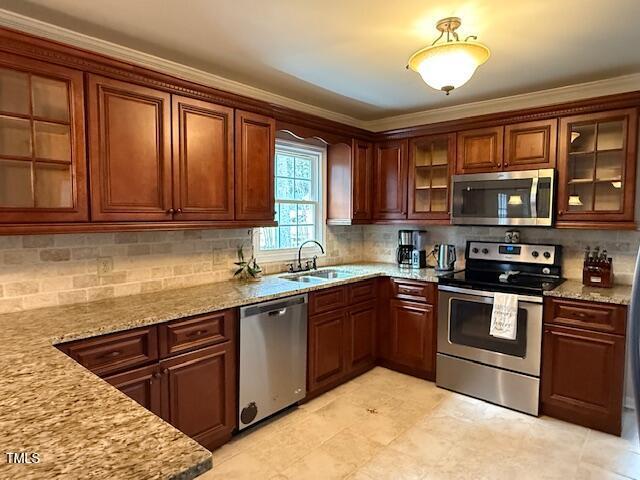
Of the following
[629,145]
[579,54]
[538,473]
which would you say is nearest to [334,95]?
[579,54]

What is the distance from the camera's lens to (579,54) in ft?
8.36

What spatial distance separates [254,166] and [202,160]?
437mm

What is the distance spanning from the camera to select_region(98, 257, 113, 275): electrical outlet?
8.11 ft

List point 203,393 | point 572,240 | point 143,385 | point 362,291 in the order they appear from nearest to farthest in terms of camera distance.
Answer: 1. point 143,385
2. point 203,393
3. point 572,240
4. point 362,291

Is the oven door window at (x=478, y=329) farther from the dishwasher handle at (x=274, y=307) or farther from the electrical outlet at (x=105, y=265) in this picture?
the electrical outlet at (x=105, y=265)

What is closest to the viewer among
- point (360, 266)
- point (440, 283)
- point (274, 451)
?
point (274, 451)

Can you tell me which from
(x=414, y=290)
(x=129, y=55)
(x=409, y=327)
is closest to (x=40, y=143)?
(x=129, y=55)

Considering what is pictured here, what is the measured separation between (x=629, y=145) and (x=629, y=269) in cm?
96

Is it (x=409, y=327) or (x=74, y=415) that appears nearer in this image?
(x=74, y=415)

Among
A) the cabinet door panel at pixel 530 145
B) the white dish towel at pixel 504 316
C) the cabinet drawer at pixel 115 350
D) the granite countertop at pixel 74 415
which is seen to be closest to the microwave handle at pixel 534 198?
the cabinet door panel at pixel 530 145

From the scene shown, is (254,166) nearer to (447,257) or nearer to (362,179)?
(362,179)

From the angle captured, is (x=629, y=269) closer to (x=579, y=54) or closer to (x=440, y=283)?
(x=440, y=283)

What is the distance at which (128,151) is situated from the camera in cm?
227

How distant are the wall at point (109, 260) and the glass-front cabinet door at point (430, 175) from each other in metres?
1.67
